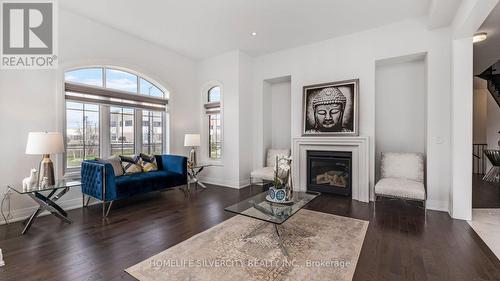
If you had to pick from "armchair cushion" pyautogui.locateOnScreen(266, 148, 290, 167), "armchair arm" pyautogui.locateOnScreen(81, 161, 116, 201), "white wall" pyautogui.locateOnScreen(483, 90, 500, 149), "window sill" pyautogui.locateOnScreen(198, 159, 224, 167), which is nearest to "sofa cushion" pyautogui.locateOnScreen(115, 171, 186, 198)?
"armchair arm" pyautogui.locateOnScreen(81, 161, 116, 201)

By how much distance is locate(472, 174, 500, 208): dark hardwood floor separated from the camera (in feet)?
12.7

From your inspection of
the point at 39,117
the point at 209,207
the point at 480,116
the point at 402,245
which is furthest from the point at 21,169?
the point at 480,116

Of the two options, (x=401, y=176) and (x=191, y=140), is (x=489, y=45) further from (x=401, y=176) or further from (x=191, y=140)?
(x=191, y=140)

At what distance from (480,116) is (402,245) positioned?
27.1 ft

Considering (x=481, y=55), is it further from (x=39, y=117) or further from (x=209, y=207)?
(x=39, y=117)

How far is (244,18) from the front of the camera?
155 inches

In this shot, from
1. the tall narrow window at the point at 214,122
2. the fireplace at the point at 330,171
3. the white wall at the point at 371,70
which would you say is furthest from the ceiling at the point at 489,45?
the tall narrow window at the point at 214,122

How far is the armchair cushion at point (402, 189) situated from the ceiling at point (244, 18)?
9.17 ft

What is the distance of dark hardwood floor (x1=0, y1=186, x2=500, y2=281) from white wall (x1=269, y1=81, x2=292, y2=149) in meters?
2.25

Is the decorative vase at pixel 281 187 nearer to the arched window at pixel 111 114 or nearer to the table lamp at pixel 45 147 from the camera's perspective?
the table lamp at pixel 45 147

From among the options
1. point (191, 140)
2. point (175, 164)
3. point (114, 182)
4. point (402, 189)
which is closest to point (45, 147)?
point (114, 182)

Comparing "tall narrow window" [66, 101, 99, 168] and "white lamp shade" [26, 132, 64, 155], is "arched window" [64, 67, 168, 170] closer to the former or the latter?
"tall narrow window" [66, 101, 99, 168]

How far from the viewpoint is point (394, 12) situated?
3.69 metres

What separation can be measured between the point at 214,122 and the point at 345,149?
3.31m
